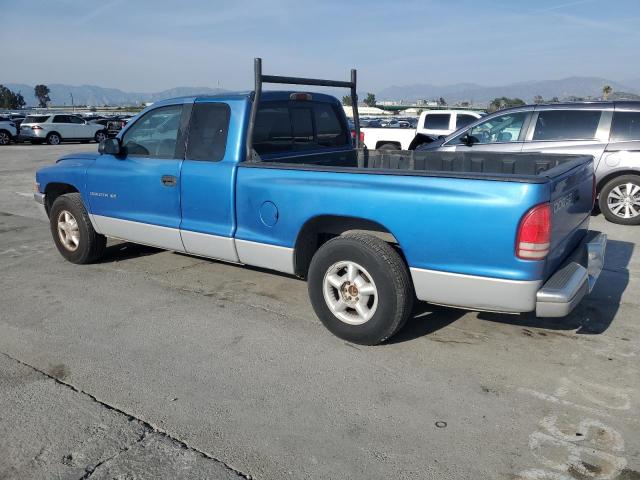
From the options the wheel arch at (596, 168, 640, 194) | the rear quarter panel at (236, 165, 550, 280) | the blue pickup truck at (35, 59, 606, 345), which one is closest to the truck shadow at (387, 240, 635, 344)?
the blue pickup truck at (35, 59, 606, 345)

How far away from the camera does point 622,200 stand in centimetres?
794

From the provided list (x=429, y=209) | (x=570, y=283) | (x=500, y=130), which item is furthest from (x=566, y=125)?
(x=429, y=209)

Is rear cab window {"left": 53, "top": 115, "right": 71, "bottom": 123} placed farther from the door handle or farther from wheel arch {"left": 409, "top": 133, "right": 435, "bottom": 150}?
the door handle

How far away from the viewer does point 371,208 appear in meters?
3.67

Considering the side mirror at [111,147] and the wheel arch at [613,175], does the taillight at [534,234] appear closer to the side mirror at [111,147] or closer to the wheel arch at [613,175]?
the side mirror at [111,147]

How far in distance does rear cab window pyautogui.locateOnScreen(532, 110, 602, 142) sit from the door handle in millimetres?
5914

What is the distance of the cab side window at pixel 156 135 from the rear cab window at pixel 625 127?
6.30 metres

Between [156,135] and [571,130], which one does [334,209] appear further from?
[571,130]

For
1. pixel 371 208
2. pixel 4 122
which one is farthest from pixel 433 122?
pixel 4 122

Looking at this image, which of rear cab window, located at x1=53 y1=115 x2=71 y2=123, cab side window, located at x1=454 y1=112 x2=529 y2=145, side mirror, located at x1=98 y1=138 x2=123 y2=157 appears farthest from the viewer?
rear cab window, located at x1=53 y1=115 x2=71 y2=123

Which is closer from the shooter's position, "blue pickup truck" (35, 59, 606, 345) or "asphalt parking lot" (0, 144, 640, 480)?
"asphalt parking lot" (0, 144, 640, 480)

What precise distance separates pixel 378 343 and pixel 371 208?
988mm

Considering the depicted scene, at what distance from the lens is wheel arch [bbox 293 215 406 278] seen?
12.8 feet

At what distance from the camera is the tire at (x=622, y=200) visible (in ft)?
25.8
